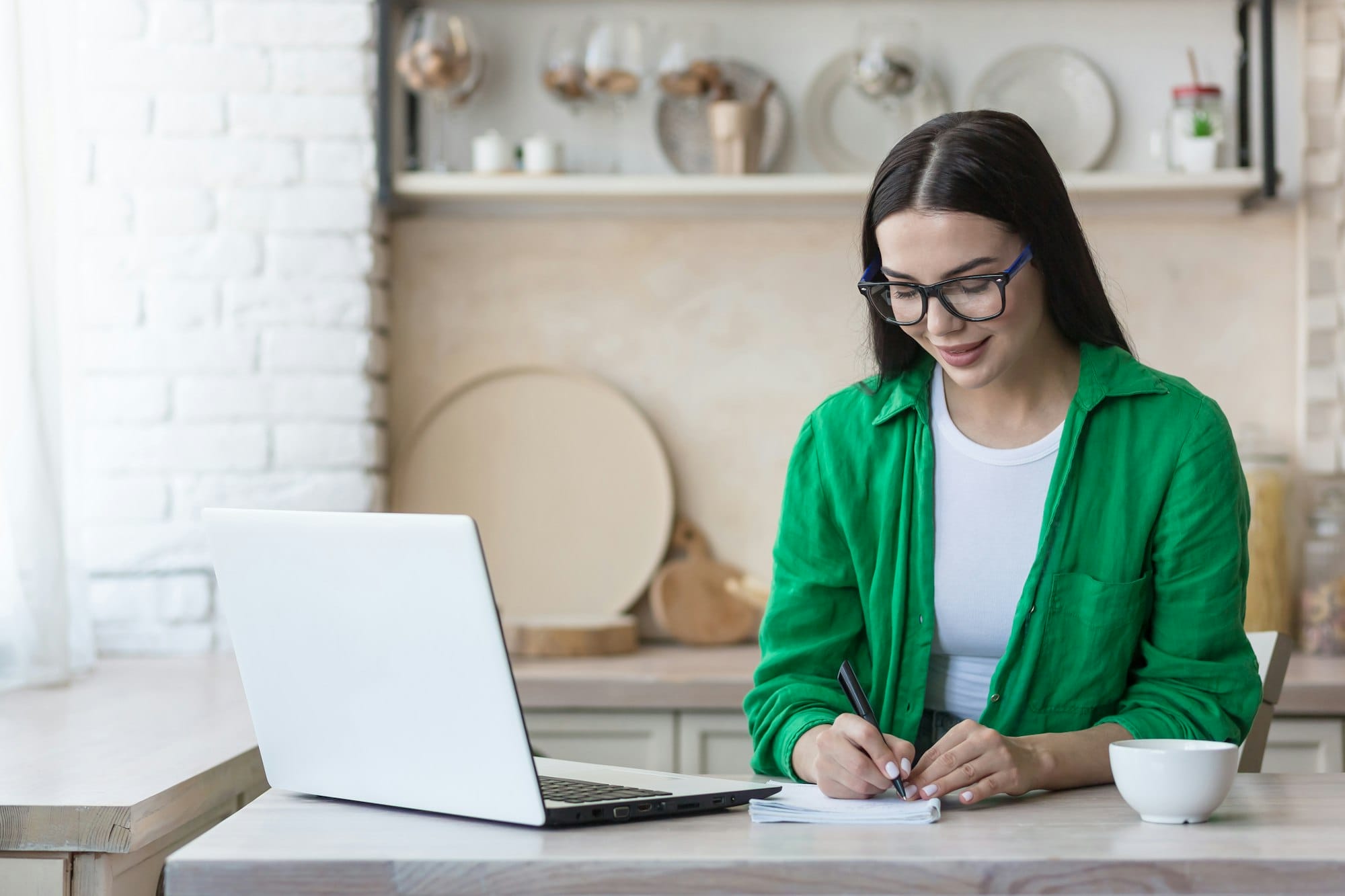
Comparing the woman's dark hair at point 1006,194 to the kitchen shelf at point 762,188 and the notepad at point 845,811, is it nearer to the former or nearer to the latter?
the notepad at point 845,811

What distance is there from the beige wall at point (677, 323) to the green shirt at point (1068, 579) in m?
1.23

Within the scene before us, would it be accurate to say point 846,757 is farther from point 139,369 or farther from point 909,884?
point 139,369

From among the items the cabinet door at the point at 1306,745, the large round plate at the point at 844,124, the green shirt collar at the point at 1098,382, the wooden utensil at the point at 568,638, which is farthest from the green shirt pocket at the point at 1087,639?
the large round plate at the point at 844,124

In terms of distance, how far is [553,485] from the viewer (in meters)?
2.66

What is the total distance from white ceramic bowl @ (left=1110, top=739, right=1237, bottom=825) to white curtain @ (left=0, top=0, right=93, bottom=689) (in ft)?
5.31

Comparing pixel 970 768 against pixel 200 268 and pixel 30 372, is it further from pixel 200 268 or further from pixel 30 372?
pixel 200 268

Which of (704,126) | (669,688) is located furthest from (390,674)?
(704,126)

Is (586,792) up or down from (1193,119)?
down

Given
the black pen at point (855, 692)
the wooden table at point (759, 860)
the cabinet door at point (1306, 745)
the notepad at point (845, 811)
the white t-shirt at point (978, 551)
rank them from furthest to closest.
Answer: the cabinet door at point (1306, 745) → the white t-shirt at point (978, 551) → the black pen at point (855, 692) → the notepad at point (845, 811) → the wooden table at point (759, 860)

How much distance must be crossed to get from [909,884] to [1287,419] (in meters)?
2.00

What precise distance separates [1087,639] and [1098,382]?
0.26m

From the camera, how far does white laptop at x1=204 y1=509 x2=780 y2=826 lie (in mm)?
992

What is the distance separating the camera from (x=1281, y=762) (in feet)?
7.00

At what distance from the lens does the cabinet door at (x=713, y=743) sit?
218cm
